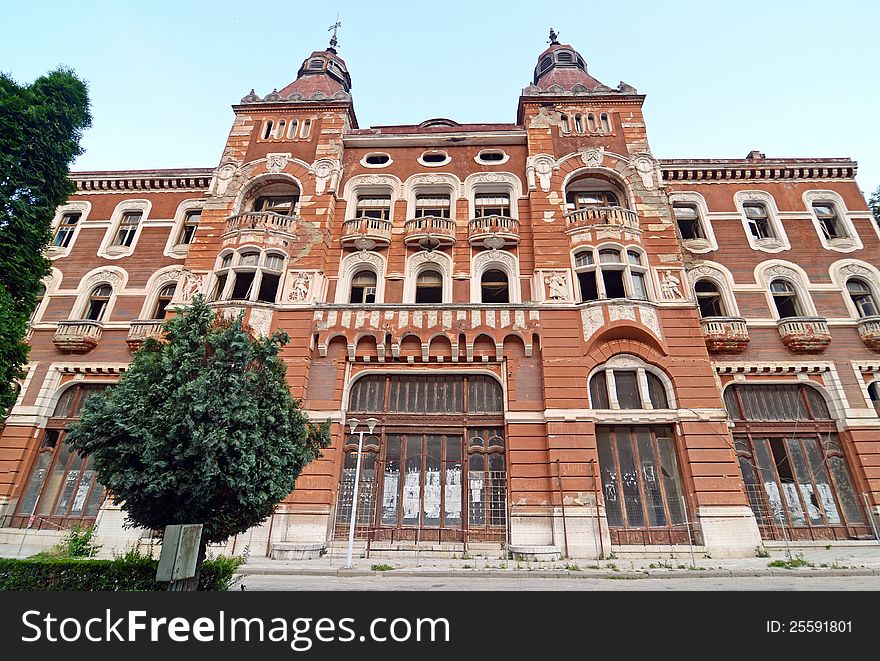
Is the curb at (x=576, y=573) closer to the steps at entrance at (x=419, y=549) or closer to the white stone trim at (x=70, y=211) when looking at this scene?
the steps at entrance at (x=419, y=549)

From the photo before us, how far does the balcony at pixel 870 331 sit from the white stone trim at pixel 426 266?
20.1m

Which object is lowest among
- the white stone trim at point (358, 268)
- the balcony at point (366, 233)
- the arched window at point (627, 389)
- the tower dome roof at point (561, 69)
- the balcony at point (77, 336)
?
the arched window at point (627, 389)

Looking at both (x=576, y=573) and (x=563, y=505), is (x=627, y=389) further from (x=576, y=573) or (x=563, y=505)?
(x=576, y=573)

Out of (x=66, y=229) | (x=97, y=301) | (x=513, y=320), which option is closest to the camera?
(x=513, y=320)

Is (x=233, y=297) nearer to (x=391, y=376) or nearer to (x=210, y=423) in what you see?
(x=391, y=376)

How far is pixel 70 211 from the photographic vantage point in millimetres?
28141

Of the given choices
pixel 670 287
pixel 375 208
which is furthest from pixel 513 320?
pixel 375 208

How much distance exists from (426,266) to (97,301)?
62.7 ft

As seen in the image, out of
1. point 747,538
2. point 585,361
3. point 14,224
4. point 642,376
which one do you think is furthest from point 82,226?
point 747,538

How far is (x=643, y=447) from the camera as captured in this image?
18.9 m

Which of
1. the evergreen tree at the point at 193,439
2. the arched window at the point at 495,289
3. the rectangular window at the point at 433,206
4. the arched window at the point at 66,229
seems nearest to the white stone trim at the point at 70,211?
the arched window at the point at 66,229

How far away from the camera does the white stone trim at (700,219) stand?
24.7 meters

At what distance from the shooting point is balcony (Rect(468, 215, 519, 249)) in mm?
22875

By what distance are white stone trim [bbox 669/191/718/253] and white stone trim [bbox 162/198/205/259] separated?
2743cm
